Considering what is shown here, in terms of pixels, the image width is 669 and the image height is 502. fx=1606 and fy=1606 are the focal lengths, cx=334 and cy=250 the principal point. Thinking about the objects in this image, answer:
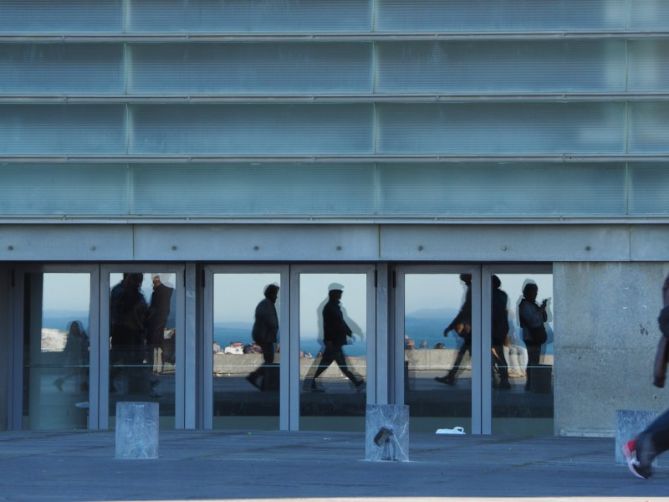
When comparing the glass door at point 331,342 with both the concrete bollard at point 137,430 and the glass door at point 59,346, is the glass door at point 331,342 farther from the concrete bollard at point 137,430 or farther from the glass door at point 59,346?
the concrete bollard at point 137,430

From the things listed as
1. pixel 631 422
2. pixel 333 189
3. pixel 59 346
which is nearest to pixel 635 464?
pixel 631 422

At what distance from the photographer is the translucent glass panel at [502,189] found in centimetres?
1875

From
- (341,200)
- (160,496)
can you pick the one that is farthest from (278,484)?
(341,200)

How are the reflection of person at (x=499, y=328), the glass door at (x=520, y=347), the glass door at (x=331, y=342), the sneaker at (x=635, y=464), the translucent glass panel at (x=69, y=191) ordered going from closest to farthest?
the sneaker at (x=635, y=464) → the translucent glass panel at (x=69, y=191) → the glass door at (x=520, y=347) → the reflection of person at (x=499, y=328) → the glass door at (x=331, y=342)

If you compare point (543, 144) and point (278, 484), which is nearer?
point (278, 484)

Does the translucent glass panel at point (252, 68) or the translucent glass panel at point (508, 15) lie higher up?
the translucent glass panel at point (508, 15)

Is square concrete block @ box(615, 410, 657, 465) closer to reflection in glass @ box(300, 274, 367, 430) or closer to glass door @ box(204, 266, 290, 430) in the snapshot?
reflection in glass @ box(300, 274, 367, 430)

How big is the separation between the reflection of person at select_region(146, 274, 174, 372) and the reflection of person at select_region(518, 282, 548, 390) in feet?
14.8

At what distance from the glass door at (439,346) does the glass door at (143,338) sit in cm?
284

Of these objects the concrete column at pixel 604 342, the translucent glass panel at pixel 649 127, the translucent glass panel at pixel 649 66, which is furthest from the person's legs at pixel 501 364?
the translucent glass panel at pixel 649 66

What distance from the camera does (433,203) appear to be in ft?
62.2

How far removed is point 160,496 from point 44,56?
923 cm

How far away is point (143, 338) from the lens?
2064cm

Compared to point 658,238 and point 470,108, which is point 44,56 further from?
point 658,238
